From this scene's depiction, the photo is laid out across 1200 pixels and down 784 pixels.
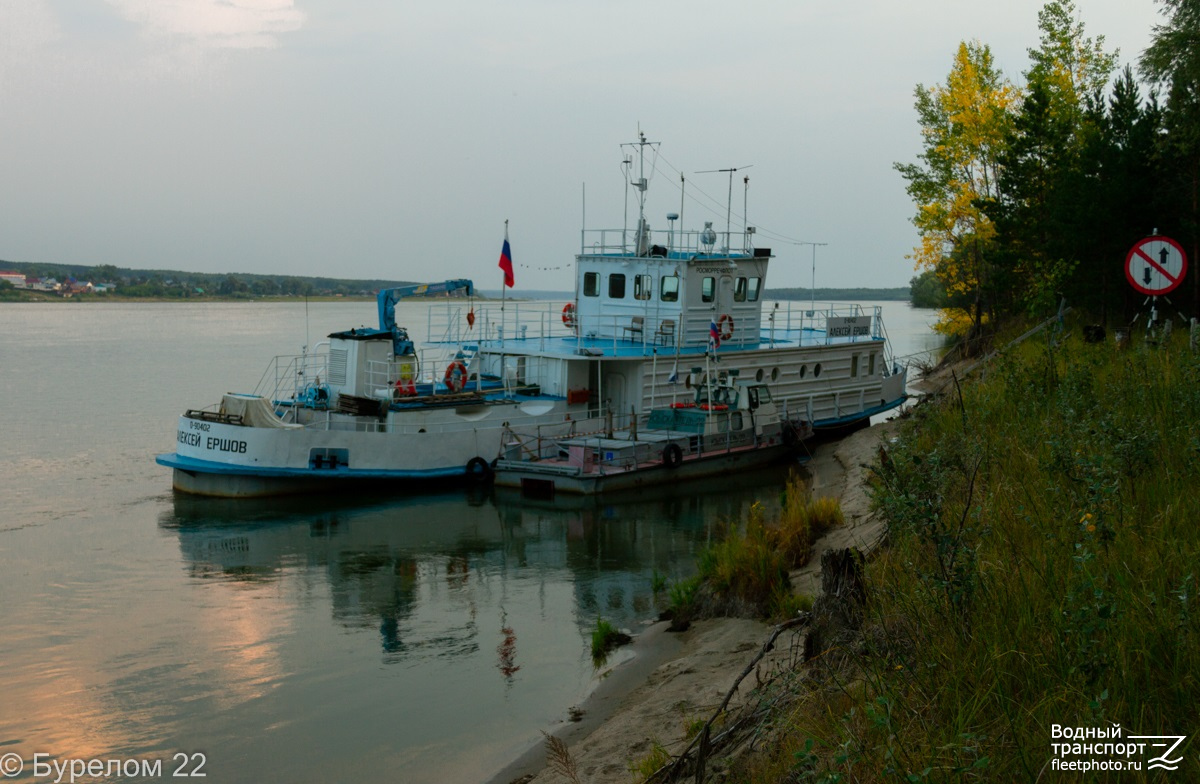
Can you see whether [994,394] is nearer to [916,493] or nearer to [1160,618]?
[916,493]

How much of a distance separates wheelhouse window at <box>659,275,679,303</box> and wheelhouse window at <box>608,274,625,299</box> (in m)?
1.19

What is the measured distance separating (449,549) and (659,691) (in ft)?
30.0

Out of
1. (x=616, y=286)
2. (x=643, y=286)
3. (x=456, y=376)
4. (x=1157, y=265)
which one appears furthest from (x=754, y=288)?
(x=1157, y=265)

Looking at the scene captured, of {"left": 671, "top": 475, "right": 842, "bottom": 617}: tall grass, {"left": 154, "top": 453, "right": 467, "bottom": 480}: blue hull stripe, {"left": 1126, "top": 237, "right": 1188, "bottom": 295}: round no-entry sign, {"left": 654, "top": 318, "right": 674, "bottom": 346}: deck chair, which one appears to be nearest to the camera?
{"left": 1126, "top": 237, "right": 1188, "bottom": 295}: round no-entry sign

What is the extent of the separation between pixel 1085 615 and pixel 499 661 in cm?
850

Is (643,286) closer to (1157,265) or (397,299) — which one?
(397,299)

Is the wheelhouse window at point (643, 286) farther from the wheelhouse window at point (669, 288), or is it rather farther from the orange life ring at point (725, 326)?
the orange life ring at point (725, 326)

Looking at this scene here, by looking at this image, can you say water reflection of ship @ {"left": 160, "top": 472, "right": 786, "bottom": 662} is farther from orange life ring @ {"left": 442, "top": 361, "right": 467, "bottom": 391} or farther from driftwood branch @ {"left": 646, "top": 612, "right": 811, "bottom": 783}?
driftwood branch @ {"left": 646, "top": 612, "right": 811, "bottom": 783}

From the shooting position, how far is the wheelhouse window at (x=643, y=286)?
27.3 metres

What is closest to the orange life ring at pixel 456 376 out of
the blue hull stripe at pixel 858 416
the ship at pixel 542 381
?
the ship at pixel 542 381

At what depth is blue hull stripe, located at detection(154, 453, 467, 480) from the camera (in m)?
21.3

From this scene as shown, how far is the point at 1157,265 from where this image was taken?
10.7 meters

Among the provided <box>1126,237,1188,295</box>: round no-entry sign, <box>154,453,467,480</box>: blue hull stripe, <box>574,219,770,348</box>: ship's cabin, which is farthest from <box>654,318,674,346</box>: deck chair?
<box>1126,237,1188,295</box>: round no-entry sign

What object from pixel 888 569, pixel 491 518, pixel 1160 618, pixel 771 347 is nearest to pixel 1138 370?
pixel 888 569
